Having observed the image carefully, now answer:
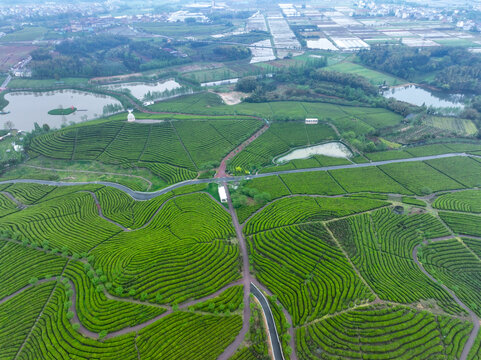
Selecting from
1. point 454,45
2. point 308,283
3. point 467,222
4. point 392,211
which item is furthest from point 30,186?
point 454,45

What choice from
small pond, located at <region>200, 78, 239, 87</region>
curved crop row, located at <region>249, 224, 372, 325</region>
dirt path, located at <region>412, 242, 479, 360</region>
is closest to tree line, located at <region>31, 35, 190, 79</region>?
small pond, located at <region>200, 78, 239, 87</region>

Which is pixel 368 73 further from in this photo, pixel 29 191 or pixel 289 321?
pixel 29 191

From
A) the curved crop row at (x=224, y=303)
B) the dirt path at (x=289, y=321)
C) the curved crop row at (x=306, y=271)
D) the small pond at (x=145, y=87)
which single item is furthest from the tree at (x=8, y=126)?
the dirt path at (x=289, y=321)

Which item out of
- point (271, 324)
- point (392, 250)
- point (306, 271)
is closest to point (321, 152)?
point (392, 250)

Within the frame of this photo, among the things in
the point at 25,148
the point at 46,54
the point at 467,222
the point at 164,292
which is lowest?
the point at 467,222

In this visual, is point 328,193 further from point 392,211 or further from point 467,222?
point 467,222

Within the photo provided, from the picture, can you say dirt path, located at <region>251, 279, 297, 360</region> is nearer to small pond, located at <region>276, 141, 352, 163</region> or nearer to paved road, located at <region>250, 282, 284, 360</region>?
paved road, located at <region>250, 282, 284, 360</region>

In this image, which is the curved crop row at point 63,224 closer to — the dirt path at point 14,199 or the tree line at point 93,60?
the dirt path at point 14,199
